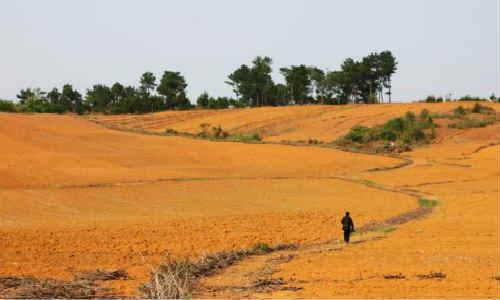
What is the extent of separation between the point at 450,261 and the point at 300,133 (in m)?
56.1

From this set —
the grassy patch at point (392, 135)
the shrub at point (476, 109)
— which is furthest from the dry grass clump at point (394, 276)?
the shrub at point (476, 109)

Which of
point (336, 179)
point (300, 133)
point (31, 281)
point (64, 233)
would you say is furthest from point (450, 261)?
point (300, 133)

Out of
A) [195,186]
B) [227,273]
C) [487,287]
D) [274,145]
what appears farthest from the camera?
[274,145]

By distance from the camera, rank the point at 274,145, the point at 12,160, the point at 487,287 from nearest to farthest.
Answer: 1. the point at 487,287
2. the point at 12,160
3. the point at 274,145

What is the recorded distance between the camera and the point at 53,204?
27.5m

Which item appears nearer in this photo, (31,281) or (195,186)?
(31,281)

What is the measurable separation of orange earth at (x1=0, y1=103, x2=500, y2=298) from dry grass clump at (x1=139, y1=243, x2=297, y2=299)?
1.69ft

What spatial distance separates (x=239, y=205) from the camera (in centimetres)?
3016

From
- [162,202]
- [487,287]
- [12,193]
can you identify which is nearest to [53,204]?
[12,193]

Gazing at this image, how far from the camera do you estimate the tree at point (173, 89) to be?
383 ft

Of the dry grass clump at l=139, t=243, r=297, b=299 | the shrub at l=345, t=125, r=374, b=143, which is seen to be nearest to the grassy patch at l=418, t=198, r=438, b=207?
the dry grass clump at l=139, t=243, r=297, b=299

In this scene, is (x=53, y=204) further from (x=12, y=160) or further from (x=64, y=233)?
(x=12, y=160)

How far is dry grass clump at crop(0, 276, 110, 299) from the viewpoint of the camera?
12748 mm

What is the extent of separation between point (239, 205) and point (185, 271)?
1577 centimetres
